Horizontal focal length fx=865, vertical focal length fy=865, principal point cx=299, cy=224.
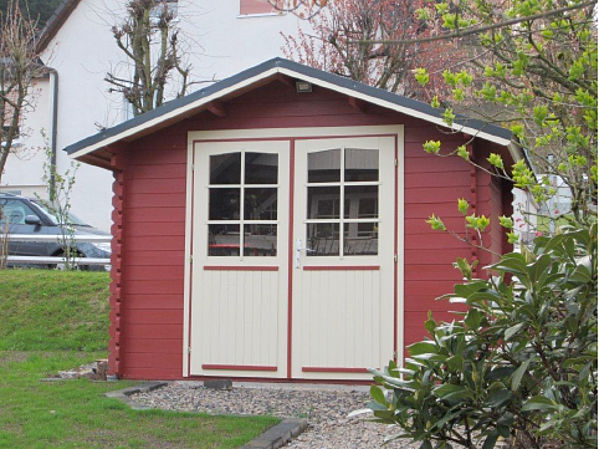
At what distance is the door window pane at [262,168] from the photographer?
8.67 metres

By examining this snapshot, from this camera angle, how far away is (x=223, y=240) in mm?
8781

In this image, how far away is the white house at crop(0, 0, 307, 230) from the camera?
23.1 metres

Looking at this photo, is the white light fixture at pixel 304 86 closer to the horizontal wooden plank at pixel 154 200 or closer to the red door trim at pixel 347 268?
the horizontal wooden plank at pixel 154 200

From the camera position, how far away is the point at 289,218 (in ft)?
28.1

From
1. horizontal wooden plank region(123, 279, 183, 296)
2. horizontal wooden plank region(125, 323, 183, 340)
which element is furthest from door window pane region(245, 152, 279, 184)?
horizontal wooden plank region(125, 323, 183, 340)

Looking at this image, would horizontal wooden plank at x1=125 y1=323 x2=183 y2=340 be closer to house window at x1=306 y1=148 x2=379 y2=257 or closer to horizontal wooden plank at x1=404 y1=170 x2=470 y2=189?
house window at x1=306 y1=148 x2=379 y2=257

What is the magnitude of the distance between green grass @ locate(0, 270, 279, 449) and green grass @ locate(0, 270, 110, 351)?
0.04 feet

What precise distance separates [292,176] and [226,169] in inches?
27.7

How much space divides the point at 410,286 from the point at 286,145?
1.87 m

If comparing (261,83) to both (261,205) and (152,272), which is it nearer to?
(261,205)

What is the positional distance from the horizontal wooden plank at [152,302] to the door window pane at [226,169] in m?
1.27

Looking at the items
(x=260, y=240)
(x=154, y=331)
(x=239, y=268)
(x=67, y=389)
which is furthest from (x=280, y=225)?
(x=67, y=389)

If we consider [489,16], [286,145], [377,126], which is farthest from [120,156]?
[489,16]

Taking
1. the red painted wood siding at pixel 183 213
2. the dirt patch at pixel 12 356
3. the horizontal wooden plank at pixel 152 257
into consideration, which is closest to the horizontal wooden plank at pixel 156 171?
the red painted wood siding at pixel 183 213
